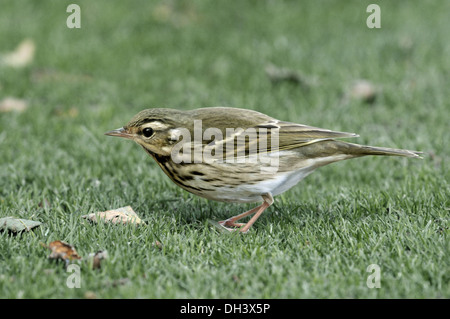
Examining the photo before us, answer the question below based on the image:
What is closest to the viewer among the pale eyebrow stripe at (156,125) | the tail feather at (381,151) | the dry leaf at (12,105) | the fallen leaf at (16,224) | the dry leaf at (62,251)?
the dry leaf at (62,251)

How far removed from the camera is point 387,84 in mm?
8453

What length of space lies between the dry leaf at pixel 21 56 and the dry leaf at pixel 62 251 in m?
5.59

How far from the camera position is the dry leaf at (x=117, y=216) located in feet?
15.6

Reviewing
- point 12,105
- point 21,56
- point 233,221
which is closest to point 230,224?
point 233,221

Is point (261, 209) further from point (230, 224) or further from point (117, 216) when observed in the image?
point (117, 216)

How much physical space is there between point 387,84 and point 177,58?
318cm

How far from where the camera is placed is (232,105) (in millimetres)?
8062

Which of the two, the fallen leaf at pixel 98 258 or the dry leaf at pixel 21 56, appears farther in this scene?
the dry leaf at pixel 21 56

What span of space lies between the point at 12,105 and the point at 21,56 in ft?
5.49

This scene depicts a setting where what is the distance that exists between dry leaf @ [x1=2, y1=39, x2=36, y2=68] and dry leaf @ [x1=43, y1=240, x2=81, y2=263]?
559cm

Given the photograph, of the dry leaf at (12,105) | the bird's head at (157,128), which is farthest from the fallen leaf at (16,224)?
the dry leaf at (12,105)

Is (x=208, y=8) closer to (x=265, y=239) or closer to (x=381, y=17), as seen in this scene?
(x=381, y=17)

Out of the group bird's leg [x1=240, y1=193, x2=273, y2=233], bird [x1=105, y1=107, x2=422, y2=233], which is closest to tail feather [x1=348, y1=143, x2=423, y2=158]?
bird [x1=105, y1=107, x2=422, y2=233]

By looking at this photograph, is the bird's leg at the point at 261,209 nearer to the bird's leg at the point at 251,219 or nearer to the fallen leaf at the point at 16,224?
the bird's leg at the point at 251,219
